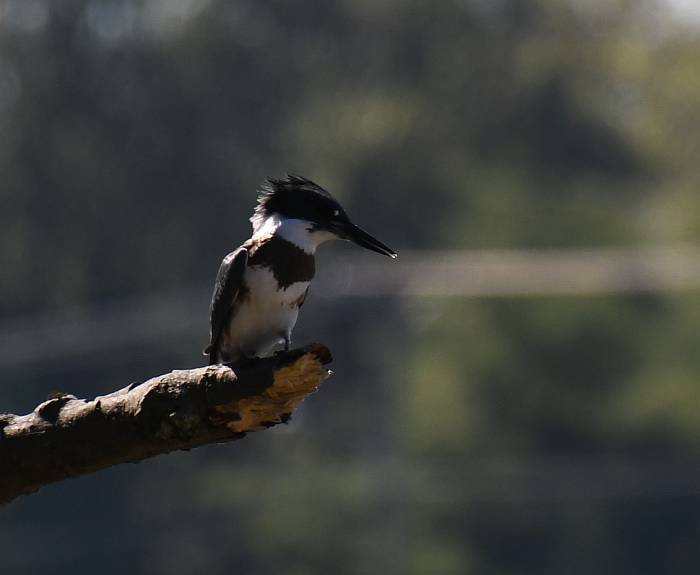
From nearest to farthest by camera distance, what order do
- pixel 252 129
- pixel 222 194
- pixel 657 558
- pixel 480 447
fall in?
pixel 657 558 < pixel 480 447 < pixel 222 194 < pixel 252 129

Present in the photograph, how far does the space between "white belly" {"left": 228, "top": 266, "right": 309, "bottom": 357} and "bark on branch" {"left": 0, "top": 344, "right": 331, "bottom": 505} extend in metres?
0.94

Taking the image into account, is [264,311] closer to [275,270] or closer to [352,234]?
[275,270]

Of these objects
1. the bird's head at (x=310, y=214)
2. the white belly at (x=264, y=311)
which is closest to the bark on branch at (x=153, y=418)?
the white belly at (x=264, y=311)

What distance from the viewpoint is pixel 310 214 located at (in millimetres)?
6133

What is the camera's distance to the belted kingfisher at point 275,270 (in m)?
5.96

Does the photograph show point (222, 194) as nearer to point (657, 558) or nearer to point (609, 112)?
point (609, 112)

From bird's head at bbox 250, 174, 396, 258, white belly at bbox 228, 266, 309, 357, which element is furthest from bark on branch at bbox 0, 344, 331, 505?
bird's head at bbox 250, 174, 396, 258

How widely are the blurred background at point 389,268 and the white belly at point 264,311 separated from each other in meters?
14.3

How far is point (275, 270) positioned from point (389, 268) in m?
17.8

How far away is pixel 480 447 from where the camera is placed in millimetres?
32062

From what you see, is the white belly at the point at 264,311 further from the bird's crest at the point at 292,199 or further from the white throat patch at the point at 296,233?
the bird's crest at the point at 292,199

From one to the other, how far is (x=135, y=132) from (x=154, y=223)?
3.53m

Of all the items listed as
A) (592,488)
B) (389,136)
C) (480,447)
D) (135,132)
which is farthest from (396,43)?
(592,488)

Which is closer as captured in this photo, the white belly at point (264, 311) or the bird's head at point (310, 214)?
the white belly at point (264, 311)
